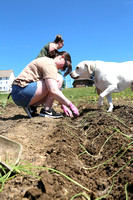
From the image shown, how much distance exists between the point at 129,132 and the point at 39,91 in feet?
5.46

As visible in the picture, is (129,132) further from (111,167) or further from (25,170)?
(25,170)

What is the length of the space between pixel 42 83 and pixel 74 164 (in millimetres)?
1893

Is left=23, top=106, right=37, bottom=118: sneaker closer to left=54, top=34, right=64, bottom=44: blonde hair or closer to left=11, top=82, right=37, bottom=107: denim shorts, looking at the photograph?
left=11, top=82, right=37, bottom=107: denim shorts

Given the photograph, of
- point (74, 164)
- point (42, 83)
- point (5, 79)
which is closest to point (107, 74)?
point (42, 83)

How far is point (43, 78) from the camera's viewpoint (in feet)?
10.5

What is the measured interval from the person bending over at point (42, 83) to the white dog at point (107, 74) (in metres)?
0.50

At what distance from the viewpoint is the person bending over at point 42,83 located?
3152 millimetres

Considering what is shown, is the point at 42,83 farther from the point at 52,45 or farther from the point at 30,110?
the point at 52,45

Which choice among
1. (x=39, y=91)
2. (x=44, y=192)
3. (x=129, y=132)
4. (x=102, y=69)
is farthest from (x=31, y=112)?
(x=44, y=192)

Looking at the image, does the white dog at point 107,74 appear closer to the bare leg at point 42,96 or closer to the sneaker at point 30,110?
the bare leg at point 42,96

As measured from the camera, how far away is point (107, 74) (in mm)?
3740

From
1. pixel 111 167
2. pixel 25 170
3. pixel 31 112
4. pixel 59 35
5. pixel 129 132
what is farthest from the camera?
pixel 59 35

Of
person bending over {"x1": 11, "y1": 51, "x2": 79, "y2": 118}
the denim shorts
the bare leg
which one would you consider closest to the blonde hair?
person bending over {"x1": 11, "y1": 51, "x2": 79, "y2": 118}

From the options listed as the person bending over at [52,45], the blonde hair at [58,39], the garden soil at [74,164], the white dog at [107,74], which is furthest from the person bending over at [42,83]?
the blonde hair at [58,39]
